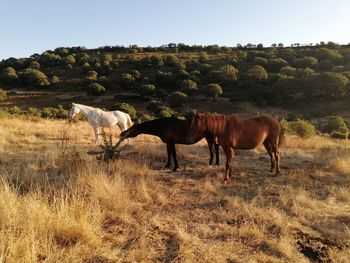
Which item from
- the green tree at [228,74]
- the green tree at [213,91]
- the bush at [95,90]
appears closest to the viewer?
the green tree at [213,91]

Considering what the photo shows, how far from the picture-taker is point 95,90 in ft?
164

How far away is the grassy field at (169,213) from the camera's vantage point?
4.54 m

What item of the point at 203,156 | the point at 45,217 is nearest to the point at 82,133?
the point at 203,156

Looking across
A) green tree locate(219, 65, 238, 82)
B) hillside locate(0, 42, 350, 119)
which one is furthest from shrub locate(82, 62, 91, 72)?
green tree locate(219, 65, 238, 82)

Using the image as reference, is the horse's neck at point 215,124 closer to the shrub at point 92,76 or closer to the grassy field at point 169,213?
the grassy field at point 169,213

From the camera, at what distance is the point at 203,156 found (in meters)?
11.3

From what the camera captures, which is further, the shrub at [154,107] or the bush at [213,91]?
the bush at [213,91]

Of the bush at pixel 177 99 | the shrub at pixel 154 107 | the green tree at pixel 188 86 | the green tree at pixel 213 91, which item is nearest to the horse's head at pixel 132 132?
the shrub at pixel 154 107

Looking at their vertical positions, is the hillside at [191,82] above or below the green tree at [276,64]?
below

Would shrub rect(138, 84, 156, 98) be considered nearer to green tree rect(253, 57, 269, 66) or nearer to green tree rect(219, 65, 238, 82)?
green tree rect(219, 65, 238, 82)

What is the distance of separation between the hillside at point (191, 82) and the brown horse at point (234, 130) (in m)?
27.4

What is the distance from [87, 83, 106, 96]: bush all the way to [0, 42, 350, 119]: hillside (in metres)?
0.13

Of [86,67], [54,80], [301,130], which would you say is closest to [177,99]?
[54,80]

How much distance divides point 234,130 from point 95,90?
141 ft
